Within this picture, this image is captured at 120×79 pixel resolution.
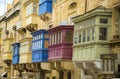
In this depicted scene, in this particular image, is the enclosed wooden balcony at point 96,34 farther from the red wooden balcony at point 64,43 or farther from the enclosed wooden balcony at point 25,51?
the enclosed wooden balcony at point 25,51

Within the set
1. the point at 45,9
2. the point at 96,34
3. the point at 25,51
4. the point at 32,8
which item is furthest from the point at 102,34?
the point at 32,8

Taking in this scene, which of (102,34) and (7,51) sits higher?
(102,34)

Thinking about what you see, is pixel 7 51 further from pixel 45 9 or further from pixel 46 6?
pixel 46 6

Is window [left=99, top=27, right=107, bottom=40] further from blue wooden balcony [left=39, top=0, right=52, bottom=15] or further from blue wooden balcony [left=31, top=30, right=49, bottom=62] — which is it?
blue wooden balcony [left=39, top=0, right=52, bottom=15]

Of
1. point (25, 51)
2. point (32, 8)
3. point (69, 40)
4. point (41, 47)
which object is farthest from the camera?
point (32, 8)

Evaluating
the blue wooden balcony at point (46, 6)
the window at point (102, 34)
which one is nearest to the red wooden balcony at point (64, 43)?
the window at point (102, 34)

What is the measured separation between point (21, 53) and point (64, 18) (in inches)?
469

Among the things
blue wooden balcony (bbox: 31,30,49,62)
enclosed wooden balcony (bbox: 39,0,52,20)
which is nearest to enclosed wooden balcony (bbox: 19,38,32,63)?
blue wooden balcony (bbox: 31,30,49,62)

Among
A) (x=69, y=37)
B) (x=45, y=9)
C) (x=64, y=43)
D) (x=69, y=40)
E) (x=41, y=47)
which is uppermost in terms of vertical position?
(x=45, y=9)

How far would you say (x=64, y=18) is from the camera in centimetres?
3359

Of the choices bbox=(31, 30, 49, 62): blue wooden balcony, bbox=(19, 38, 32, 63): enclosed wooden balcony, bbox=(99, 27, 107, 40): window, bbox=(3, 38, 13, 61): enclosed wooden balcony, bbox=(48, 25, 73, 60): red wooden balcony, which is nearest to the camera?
bbox=(99, 27, 107, 40): window

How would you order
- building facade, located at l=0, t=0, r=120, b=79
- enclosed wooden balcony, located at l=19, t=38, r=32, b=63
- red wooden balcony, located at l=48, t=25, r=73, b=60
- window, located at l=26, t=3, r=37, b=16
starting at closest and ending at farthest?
building facade, located at l=0, t=0, r=120, b=79 < red wooden balcony, located at l=48, t=25, r=73, b=60 < enclosed wooden balcony, located at l=19, t=38, r=32, b=63 < window, located at l=26, t=3, r=37, b=16

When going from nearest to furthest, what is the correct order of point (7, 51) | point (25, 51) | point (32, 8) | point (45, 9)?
point (45, 9), point (25, 51), point (32, 8), point (7, 51)

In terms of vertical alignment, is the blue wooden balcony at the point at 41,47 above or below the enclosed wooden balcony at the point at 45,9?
below
